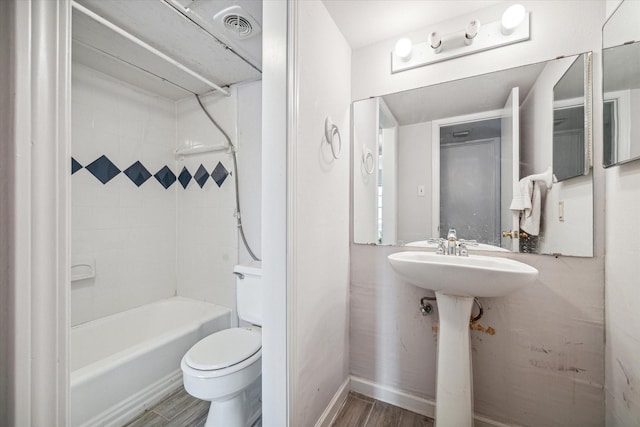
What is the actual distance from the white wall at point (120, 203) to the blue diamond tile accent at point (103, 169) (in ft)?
0.08

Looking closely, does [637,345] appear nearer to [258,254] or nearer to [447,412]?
[447,412]

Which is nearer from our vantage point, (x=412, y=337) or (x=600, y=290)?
(x=600, y=290)

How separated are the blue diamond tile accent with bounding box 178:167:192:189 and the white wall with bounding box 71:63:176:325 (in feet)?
0.36

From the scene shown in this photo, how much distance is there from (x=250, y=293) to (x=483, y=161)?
5.38 feet

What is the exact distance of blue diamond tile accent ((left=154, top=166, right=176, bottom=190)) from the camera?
2230mm

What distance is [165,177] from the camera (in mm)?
2270

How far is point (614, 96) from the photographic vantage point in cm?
99

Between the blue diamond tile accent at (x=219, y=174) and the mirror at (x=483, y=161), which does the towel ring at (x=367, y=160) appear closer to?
the mirror at (x=483, y=161)

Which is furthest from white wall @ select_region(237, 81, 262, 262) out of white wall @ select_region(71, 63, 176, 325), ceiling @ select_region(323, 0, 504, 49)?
ceiling @ select_region(323, 0, 504, 49)

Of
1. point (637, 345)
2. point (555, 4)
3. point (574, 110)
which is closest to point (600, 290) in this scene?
point (637, 345)

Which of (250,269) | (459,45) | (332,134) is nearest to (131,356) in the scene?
(250,269)

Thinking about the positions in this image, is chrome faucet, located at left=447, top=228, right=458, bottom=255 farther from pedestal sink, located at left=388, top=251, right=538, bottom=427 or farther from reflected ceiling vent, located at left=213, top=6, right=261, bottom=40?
reflected ceiling vent, located at left=213, top=6, right=261, bottom=40

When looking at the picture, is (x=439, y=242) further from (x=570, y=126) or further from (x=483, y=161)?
(x=570, y=126)

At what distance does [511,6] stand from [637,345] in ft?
4.89
